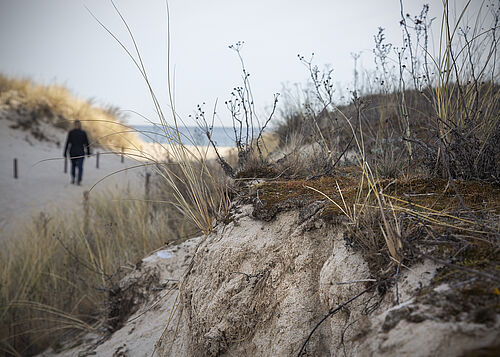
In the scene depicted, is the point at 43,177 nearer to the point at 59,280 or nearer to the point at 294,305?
the point at 59,280

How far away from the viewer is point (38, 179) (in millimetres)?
12094

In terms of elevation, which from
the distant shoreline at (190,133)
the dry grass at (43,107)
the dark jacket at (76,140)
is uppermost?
the dry grass at (43,107)

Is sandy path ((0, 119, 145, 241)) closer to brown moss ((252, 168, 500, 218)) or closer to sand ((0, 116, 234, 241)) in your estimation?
sand ((0, 116, 234, 241))

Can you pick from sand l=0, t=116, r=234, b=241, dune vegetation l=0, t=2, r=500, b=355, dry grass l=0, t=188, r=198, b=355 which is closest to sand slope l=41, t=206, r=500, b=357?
dune vegetation l=0, t=2, r=500, b=355

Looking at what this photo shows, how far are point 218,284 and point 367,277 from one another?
0.94m

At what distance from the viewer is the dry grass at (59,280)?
3701mm

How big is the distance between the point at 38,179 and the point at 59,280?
9534 mm

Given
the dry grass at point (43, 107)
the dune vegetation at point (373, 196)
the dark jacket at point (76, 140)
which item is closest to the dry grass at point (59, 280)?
the dune vegetation at point (373, 196)

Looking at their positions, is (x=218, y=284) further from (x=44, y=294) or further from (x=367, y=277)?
(x=44, y=294)

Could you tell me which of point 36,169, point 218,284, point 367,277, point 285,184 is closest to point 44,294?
point 218,284

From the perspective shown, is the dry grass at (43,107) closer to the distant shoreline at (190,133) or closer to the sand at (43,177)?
the sand at (43,177)

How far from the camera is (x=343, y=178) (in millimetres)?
2475

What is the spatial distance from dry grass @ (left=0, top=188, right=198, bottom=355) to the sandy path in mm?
2633

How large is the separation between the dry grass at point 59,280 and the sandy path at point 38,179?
8.64 ft
